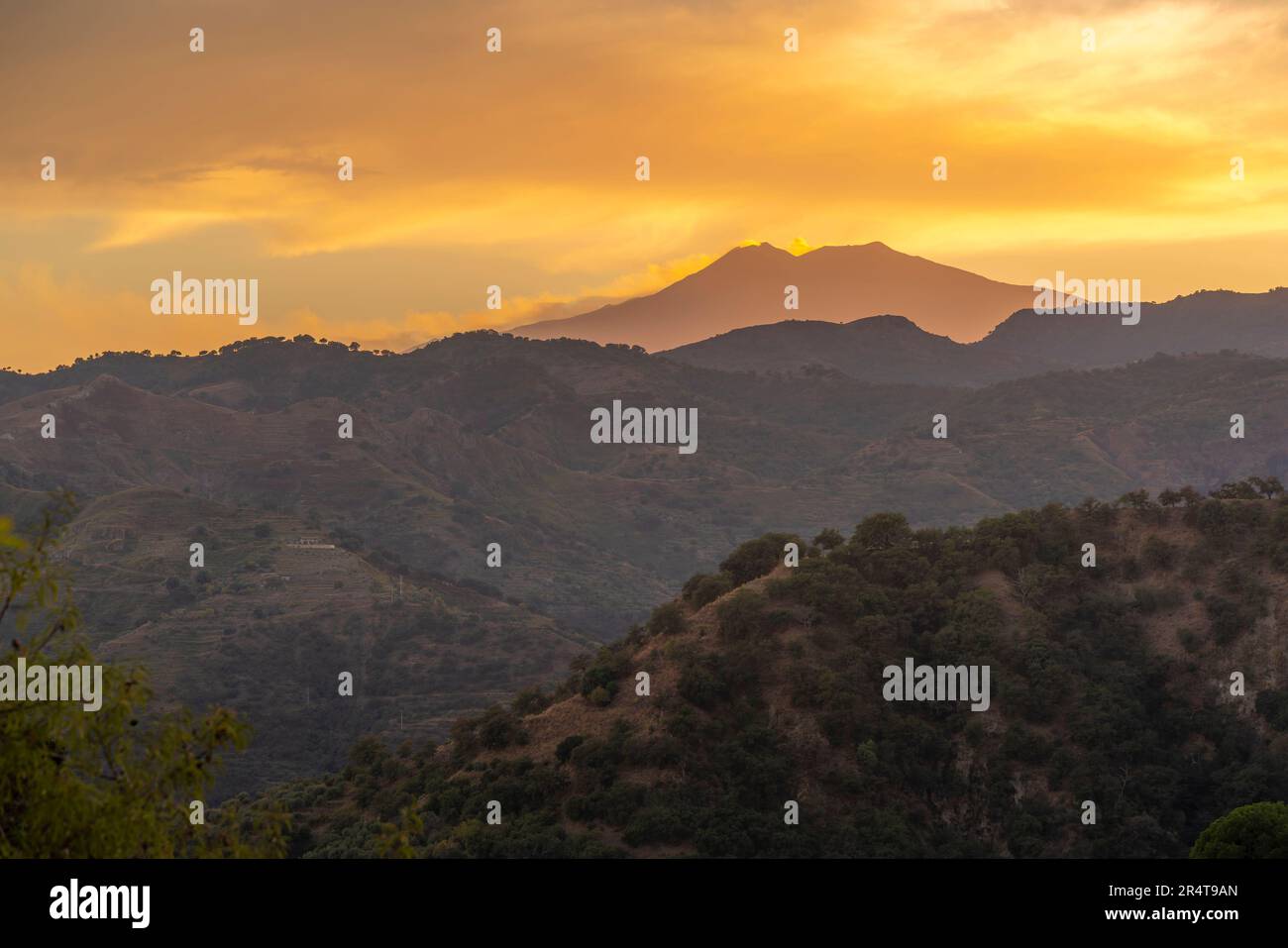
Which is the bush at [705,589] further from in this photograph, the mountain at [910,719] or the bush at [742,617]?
the bush at [742,617]

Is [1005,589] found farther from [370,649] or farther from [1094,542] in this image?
[370,649]

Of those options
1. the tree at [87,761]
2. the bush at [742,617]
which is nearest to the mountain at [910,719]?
the bush at [742,617]
